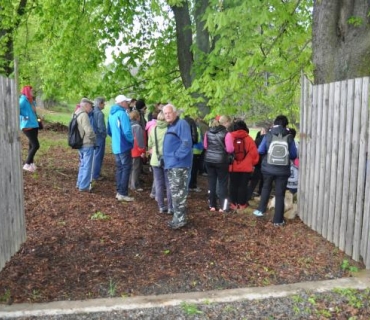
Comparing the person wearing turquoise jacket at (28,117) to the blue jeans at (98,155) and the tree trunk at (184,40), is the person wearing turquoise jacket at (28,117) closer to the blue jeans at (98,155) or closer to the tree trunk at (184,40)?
the blue jeans at (98,155)

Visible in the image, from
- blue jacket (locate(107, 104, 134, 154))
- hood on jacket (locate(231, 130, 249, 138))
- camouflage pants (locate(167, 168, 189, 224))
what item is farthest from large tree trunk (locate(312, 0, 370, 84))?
blue jacket (locate(107, 104, 134, 154))

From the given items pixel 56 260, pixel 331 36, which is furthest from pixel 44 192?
pixel 331 36

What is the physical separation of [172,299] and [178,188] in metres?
2.33

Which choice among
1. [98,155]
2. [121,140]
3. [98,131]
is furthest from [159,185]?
[98,131]

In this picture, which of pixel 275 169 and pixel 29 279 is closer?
pixel 29 279

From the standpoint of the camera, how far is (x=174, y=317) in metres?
3.87

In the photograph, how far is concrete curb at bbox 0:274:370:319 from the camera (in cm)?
395

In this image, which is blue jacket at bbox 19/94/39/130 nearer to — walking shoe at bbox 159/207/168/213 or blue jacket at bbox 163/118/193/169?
walking shoe at bbox 159/207/168/213

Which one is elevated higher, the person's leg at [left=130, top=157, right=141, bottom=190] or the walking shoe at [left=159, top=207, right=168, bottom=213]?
the person's leg at [left=130, top=157, right=141, bottom=190]

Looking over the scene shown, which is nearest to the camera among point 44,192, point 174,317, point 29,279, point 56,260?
point 174,317

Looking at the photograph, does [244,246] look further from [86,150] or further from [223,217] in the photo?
[86,150]

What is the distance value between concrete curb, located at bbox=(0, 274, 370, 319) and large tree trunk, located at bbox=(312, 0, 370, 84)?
316 cm

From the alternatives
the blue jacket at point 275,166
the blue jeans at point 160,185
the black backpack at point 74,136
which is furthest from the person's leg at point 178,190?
the black backpack at point 74,136

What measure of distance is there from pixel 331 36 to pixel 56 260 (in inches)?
203
